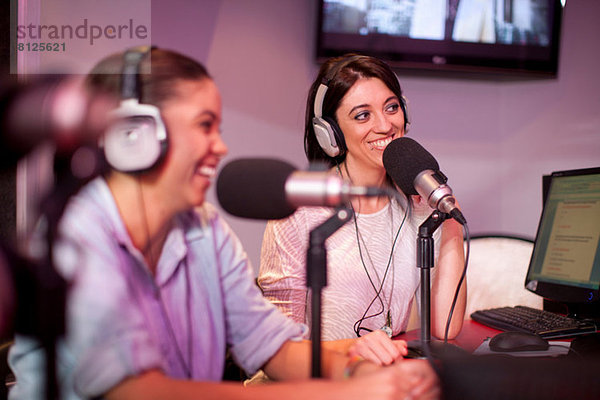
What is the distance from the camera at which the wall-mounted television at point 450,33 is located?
2.16 m

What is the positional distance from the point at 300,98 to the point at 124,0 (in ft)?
3.49

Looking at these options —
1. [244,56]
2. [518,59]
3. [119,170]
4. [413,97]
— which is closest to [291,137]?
[244,56]

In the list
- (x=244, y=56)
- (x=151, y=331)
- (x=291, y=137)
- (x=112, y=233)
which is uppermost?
(x=244, y=56)

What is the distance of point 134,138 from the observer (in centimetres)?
59

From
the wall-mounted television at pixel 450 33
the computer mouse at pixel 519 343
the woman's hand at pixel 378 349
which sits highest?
the wall-mounted television at pixel 450 33

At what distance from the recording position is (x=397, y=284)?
1304 mm

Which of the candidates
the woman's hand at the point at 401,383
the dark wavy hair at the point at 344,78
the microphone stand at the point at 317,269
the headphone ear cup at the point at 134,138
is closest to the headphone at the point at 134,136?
the headphone ear cup at the point at 134,138

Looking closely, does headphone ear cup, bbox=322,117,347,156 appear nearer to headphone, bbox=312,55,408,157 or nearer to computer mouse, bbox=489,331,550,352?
headphone, bbox=312,55,408,157

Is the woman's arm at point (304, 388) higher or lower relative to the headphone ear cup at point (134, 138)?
lower

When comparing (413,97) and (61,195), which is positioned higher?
(413,97)

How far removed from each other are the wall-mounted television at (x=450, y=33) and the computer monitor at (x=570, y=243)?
0.96m

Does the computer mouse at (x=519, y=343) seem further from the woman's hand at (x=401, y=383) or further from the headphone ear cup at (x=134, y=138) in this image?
the headphone ear cup at (x=134, y=138)

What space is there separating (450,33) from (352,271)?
4.64ft

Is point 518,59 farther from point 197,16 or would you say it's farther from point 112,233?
point 112,233
